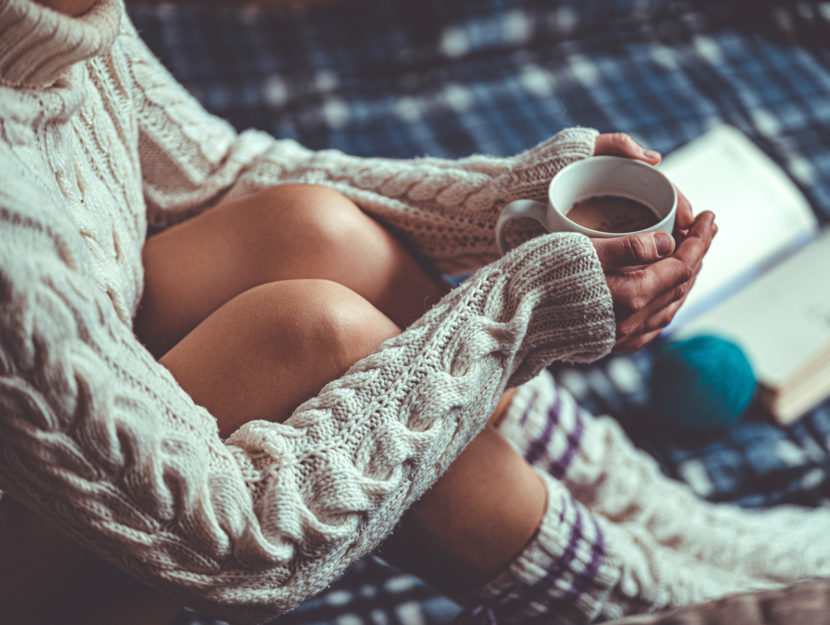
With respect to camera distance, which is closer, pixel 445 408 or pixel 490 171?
pixel 445 408

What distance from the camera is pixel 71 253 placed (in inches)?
17.5

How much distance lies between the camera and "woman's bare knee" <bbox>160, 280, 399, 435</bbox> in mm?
603

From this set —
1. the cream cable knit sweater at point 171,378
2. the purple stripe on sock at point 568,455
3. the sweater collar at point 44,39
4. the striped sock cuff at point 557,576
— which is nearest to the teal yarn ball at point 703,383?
the purple stripe on sock at point 568,455

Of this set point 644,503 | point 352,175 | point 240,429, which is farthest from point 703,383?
point 240,429

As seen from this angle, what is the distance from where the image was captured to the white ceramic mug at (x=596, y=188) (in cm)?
65

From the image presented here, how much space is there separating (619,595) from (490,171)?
1.53 feet

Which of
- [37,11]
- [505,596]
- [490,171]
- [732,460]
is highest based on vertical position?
[37,11]

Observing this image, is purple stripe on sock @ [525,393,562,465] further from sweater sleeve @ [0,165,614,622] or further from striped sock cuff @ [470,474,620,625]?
sweater sleeve @ [0,165,614,622]

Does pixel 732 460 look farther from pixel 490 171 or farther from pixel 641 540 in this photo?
pixel 490 171

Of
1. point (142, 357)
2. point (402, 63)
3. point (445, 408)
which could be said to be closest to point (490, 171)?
point (445, 408)

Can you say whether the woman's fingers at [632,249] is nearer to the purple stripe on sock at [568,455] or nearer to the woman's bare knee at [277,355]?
the woman's bare knee at [277,355]

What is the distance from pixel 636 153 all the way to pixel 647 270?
0.48 feet

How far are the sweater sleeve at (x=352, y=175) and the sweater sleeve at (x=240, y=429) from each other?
0.43 ft

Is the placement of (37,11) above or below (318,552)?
above
